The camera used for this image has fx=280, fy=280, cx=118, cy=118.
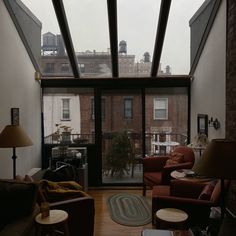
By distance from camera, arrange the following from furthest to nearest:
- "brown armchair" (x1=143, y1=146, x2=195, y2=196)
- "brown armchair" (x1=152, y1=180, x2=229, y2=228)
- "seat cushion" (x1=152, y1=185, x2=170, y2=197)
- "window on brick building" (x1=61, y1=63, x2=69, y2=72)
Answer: "window on brick building" (x1=61, y1=63, x2=69, y2=72)
"brown armchair" (x1=143, y1=146, x2=195, y2=196)
"seat cushion" (x1=152, y1=185, x2=170, y2=197)
"brown armchair" (x1=152, y1=180, x2=229, y2=228)

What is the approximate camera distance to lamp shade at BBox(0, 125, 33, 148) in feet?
11.2

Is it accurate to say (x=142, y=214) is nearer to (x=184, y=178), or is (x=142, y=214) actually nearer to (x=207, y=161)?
(x=184, y=178)

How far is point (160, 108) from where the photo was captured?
5.77 metres

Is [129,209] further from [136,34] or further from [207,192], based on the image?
[136,34]

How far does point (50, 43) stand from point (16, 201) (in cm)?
303

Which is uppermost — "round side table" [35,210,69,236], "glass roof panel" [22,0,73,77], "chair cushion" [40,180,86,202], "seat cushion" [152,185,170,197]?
"glass roof panel" [22,0,73,77]

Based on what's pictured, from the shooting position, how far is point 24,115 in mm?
4777

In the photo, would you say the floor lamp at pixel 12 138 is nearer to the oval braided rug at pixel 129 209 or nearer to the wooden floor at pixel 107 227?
the wooden floor at pixel 107 227

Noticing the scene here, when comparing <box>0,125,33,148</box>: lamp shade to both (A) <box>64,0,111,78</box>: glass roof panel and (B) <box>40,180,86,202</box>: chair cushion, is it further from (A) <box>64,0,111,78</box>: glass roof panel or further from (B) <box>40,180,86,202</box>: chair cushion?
(A) <box>64,0,111,78</box>: glass roof panel

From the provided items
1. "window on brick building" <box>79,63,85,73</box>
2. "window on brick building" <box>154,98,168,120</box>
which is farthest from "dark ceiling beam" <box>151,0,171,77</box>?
"window on brick building" <box>79,63,85,73</box>

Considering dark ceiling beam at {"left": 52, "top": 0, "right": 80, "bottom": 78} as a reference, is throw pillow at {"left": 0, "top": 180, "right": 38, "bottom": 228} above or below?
below

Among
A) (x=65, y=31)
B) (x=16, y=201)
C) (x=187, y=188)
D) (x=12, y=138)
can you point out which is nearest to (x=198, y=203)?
(x=187, y=188)

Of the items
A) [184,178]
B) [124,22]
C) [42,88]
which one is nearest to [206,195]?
[184,178]

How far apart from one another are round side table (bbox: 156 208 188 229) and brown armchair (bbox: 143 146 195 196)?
1416 mm
